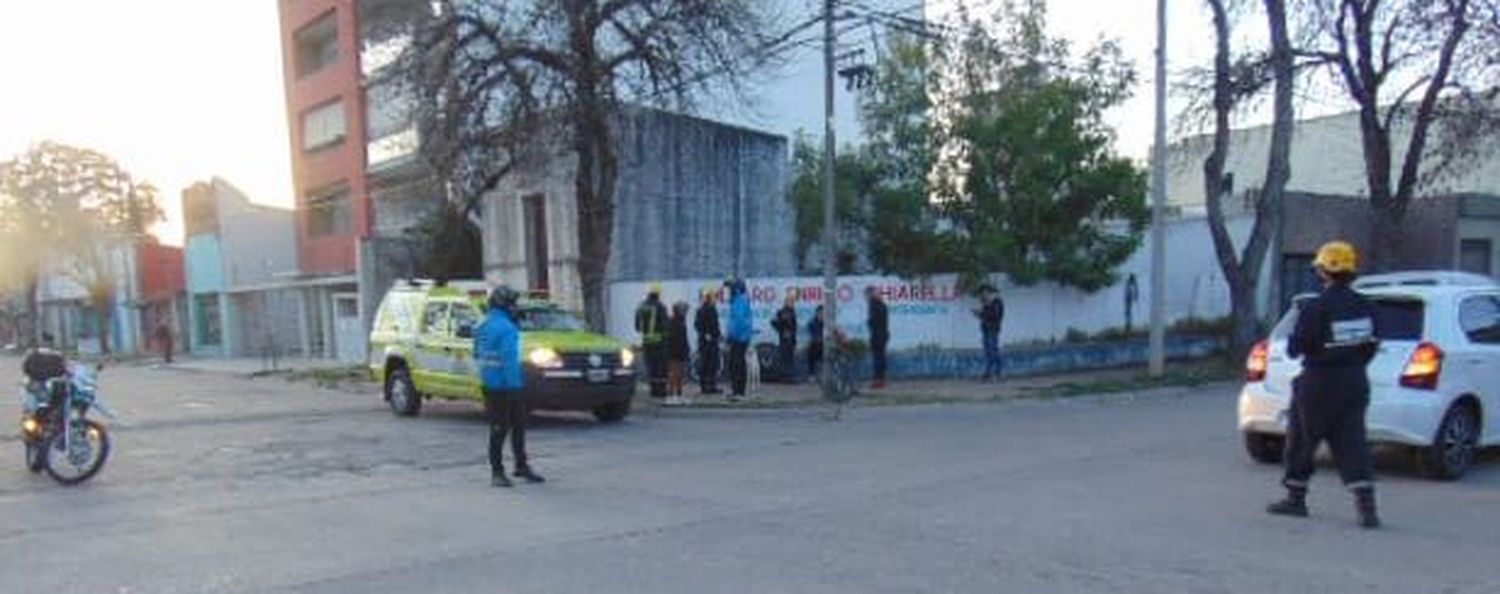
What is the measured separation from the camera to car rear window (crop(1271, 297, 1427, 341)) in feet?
34.1

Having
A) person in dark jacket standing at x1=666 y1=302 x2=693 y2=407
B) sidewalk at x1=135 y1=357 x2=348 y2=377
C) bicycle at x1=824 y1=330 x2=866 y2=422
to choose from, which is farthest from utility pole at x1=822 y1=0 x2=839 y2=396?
sidewalk at x1=135 y1=357 x2=348 y2=377

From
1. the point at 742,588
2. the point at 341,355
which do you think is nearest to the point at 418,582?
the point at 742,588

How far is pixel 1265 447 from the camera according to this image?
11.2 meters

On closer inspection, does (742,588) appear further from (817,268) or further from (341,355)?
(341,355)

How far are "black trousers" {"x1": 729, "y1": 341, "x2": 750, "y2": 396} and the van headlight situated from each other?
11.9ft

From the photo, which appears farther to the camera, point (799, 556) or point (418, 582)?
point (799, 556)

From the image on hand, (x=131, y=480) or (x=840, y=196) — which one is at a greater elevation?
(x=840, y=196)

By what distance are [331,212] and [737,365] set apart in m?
26.0

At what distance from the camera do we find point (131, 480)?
12031 millimetres

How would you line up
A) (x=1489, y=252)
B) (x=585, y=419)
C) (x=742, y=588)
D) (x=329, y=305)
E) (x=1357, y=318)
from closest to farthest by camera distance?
(x=742, y=588) → (x=1357, y=318) → (x=585, y=419) → (x=1489, y=252) → (x=329, y=305)

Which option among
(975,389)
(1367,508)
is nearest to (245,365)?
(975,389)

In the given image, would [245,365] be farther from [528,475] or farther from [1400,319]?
[1400,319]

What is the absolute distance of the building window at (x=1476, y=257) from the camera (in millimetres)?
33947

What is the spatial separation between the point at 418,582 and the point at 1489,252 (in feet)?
117
